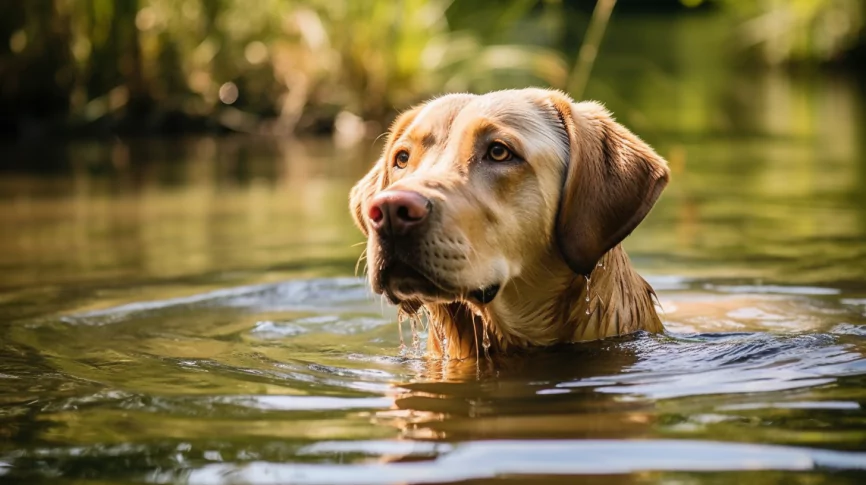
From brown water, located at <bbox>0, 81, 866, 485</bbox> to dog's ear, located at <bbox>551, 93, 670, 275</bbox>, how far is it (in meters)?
0.44

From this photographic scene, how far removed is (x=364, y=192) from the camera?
583 centimetres

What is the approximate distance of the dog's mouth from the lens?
461cm

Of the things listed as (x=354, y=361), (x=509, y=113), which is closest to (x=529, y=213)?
(x=509, y=113)

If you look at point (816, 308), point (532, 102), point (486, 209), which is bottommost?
point (816, 308)

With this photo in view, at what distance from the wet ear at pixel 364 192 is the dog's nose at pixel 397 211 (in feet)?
3.81

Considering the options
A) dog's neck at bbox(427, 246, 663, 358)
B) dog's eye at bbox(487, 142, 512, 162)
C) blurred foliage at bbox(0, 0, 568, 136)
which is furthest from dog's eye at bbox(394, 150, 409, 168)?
blurred foliage at bbox(0, 0, 568, 136)

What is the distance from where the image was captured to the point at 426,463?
339 centimetres

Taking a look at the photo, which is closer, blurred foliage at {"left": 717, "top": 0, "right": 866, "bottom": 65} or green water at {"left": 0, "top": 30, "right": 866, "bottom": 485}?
green water at {"left": 0, "top": 30, "right": 866, "bottom": 485}

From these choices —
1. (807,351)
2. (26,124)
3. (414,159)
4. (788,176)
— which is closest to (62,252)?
(414,159)

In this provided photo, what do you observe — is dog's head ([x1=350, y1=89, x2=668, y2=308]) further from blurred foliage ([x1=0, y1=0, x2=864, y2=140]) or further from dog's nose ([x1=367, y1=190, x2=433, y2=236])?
blurred foliage ([x1=0, y1=0, x2=864, y2=140])

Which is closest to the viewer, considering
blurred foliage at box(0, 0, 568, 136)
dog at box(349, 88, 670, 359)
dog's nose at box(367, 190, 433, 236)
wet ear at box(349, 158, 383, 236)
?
dog's nose at box(367, 190, 433, 236)

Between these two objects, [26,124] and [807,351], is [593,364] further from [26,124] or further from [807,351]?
[26,124]

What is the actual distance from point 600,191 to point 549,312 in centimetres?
55

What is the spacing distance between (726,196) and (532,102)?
6004mm
